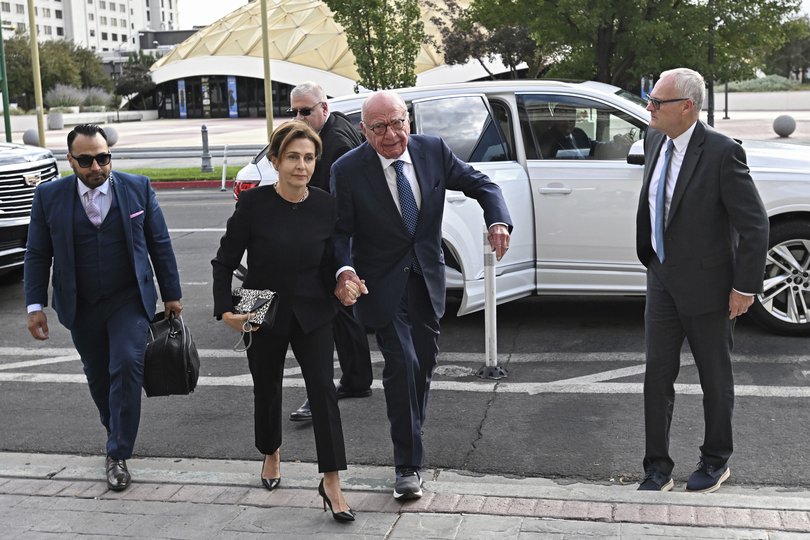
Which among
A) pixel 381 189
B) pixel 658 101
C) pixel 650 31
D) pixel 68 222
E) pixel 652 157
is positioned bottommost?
pixel 68 222

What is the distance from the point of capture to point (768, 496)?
14.5ft

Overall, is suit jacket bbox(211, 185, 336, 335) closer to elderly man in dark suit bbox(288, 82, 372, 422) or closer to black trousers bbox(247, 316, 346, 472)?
black trousers bbox(247, 316, 346, 472)

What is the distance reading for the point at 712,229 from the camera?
180 inches

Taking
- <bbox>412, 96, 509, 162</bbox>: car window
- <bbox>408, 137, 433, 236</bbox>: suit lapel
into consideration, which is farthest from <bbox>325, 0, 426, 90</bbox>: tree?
<bbox>408, 137, 433, 236</bbox>: suit lapel

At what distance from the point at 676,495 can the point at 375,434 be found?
189 cm

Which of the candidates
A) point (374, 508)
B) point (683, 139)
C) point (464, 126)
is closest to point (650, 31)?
point (464, 126)

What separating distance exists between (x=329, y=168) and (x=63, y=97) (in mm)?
66452

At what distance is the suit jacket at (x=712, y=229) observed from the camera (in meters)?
4.45

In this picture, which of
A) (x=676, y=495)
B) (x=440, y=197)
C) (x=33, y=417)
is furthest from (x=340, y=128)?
(x=676, y=495)

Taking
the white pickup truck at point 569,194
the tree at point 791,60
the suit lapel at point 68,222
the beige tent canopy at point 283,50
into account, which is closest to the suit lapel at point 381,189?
the suit lapel at point 68,222

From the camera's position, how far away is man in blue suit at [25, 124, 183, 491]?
506cm

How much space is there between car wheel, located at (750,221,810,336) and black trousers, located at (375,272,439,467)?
337cm

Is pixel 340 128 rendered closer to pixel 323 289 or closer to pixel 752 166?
pixel 323 289

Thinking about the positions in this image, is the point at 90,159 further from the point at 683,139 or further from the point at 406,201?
the point at 683,139
